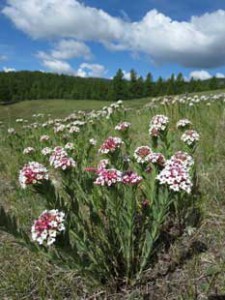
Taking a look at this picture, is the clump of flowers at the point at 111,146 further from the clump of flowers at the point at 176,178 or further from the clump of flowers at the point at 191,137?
the clump of flowers at the point at 176,178

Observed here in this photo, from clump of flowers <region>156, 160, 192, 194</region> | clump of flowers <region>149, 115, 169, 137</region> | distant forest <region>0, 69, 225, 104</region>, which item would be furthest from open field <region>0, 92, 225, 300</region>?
distant forest <region>0, 69, 225, 104</region>

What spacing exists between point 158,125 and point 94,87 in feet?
370

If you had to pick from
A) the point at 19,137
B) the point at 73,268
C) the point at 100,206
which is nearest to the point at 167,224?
the point at 100,206

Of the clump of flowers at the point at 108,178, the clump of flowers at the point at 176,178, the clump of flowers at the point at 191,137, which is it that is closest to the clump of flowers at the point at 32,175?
the clump of flowers at the point at 108,178

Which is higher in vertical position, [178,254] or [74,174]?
[74,174]

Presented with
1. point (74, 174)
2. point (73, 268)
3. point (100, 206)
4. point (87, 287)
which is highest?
point (74, 174)

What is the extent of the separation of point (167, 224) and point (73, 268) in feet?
4.49

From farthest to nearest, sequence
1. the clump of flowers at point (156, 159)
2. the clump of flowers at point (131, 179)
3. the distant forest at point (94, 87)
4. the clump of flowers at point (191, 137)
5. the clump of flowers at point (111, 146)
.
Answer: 1. the distant forest at point (94, 87)
2. the clump of flowers at point (191, 137)
3. the clump of flowers at point (111, 146)
4. the clump of flowers at point (156, 159)
5. the clump of flowers at point (131, 179)

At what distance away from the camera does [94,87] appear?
11538cm

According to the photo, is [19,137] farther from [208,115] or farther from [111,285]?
[111,285]

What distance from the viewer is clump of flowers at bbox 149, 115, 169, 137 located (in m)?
4.20

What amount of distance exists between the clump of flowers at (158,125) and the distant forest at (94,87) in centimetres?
6626

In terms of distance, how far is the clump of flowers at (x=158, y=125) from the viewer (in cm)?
420

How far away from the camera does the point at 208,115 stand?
315 inches
